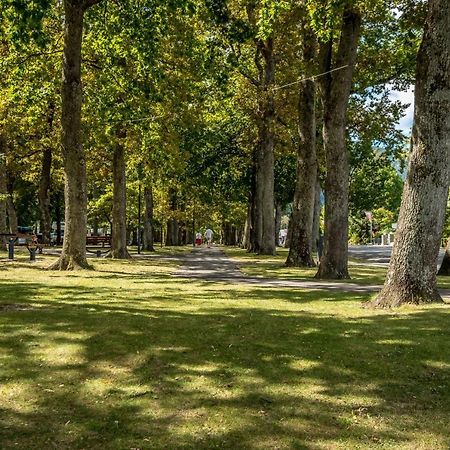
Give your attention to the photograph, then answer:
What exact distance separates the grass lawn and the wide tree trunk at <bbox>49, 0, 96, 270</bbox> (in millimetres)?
6467

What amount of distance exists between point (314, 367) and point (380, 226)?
94.6 m

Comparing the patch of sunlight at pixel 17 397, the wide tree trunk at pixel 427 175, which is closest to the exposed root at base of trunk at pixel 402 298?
the wide tree trunk at pixel 427 175

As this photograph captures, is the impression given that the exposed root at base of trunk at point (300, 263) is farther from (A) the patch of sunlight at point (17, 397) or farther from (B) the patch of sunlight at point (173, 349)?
(A) the patch of sunlight at point (17, 397)

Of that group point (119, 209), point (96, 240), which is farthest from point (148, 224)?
point (119, 209)

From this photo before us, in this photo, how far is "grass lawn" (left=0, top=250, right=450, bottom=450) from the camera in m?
4.12

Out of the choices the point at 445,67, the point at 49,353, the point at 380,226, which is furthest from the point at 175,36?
the point at 380,226

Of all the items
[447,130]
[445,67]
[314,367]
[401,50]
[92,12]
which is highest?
[92,12]

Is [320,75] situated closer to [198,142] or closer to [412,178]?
[412,178]

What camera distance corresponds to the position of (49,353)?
6.07 m

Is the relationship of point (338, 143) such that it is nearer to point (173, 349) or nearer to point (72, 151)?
point (72, 151)

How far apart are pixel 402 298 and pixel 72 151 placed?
10.4 metres

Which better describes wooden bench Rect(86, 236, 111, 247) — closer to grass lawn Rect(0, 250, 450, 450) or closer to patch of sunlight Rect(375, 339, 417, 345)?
grass lawn Rect(0, 250, 450, 450)

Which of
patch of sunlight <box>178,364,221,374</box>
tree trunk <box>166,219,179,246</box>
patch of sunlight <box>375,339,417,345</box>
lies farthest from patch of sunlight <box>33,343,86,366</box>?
tree trunk <box>166,219,179,246</box>

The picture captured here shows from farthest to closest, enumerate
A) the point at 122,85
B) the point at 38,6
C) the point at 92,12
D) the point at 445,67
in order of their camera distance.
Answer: the point at 122,85, the point at 92,12, the point at 38,6, the point at 445,67
